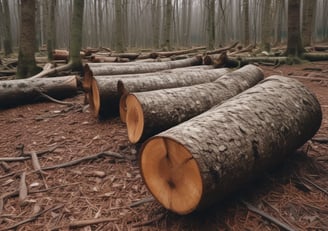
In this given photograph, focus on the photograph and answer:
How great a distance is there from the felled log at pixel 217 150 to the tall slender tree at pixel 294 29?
5.84 m

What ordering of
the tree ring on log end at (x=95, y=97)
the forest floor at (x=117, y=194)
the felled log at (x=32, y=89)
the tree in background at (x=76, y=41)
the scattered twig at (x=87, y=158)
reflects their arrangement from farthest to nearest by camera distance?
the tree in background at (x=76, y=41)
the felled log at (x=32, y=89)
the tree ring on log end at (x=95, y=97)
the scattered twig at (x=87, y=158)
the forest floor at (x=117, y=194)

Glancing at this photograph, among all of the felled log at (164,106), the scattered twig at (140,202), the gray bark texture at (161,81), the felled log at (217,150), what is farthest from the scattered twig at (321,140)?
the scattered twig at (140,202)

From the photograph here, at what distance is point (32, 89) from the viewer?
18.1ft

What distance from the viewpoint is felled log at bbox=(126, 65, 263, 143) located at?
2885mm

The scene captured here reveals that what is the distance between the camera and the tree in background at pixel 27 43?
6.55 metres

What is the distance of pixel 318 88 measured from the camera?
5496mm

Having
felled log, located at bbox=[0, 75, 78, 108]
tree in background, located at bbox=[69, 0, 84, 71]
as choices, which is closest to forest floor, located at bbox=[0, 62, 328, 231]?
felled log, located at bbox=[0, 75, 78, 108]

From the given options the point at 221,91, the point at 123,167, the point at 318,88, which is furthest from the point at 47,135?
the point at 318,88

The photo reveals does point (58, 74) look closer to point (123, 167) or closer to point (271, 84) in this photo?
point (123, 167)

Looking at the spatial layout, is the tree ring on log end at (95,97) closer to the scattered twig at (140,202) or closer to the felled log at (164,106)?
the felled log at (164,106)

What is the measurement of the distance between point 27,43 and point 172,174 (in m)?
6.06

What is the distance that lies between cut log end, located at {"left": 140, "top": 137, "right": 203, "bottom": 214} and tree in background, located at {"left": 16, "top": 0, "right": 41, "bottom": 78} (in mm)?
5717

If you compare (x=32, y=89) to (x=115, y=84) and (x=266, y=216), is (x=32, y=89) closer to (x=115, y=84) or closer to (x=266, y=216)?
(x=115, y=84)

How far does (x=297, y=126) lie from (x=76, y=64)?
6.38m
